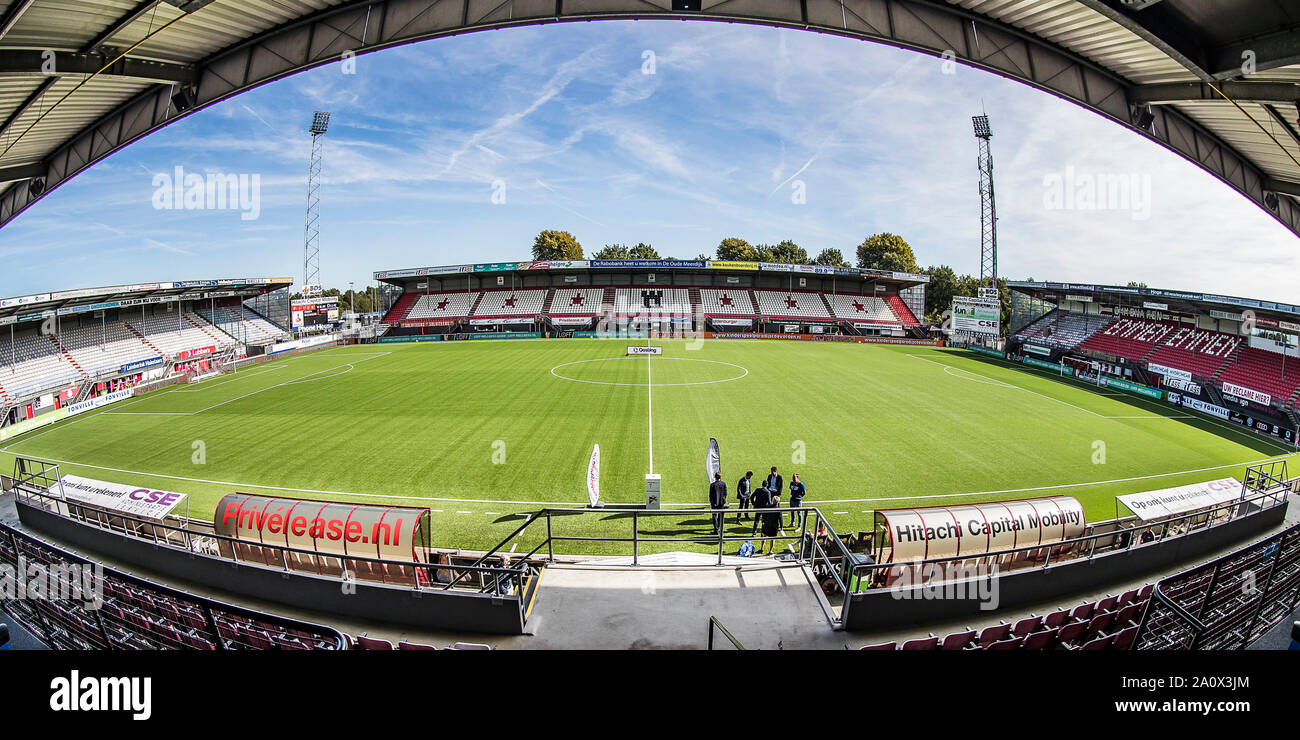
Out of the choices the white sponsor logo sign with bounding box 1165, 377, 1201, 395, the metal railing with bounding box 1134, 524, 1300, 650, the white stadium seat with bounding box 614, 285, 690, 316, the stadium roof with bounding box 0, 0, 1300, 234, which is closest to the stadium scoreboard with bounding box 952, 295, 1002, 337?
the white sponsor logo sign with bounding box 1165, 377, 1201, 395

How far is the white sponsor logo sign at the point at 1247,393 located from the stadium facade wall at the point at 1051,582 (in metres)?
22.4

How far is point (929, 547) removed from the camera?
7.98 meters

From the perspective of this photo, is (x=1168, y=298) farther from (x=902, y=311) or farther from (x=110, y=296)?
(x=110, y=296)

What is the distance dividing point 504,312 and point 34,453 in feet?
154

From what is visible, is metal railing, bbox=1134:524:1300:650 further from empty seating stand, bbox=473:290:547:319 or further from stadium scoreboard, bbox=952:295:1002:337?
empty seating stand, bbox=473:290:547:319

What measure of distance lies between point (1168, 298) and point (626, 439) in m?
41.4

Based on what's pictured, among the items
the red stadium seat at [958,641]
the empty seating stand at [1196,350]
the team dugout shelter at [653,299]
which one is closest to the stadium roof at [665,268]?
the team dugout shelter at [653,299]

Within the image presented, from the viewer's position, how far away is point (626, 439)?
19.3 m

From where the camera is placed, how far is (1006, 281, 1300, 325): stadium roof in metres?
28.7

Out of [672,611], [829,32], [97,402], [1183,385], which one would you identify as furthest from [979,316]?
[97,402]

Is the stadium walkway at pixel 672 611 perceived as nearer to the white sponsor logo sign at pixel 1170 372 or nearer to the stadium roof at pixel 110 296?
the white sponsor logo sign at pixel 1170 372

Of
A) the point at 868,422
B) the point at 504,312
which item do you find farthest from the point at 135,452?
the point at 504,312

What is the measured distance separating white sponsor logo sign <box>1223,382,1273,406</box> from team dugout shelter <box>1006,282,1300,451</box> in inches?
2.5

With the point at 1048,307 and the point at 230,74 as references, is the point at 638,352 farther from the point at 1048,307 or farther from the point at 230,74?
the point at 1048,307
